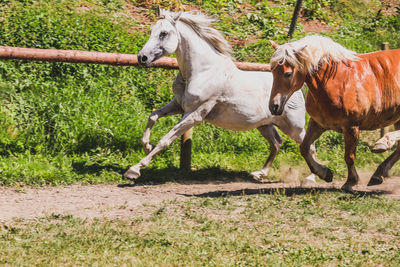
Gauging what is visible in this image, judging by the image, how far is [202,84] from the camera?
23.1 feet

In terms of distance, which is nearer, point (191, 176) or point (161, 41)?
point (161, 41)

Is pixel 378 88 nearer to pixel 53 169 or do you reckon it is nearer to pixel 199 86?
pixel 199 86

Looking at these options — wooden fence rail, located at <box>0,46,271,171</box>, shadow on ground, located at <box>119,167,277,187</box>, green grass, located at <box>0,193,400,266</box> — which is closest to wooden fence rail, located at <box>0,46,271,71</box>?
wooden fence rail, located at <box>0,46,271,171</box>

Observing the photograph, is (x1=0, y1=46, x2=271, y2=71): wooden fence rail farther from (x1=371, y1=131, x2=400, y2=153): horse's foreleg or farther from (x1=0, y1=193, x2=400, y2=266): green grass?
(x1=371, y1=131, x2=400, y2=153): horse's foreleg

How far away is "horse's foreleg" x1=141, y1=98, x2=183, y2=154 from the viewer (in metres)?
7.24

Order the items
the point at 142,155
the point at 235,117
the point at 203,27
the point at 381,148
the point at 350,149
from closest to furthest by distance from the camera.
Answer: the point at 381,148 < the point at 350,149 < the point at 203,27 < the point at 235,117 < the point at 142,155

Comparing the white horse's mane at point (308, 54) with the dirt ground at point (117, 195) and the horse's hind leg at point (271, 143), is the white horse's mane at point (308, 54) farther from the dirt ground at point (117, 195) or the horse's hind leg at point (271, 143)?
the horse's hind leg at point (271, 143)

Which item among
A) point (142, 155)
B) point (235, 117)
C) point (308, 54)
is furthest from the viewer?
point (142, 155)

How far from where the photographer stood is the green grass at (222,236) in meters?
4.39

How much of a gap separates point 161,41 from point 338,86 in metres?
2.16

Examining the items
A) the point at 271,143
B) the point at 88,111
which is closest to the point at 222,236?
the point at 271,143

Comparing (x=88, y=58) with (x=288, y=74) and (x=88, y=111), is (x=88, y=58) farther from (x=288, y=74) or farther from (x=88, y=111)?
(x=288, y=74)

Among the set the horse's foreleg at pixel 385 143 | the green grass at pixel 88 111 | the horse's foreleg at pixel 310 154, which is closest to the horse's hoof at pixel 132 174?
the green grass at pixel 88 111

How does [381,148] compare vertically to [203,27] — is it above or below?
below
